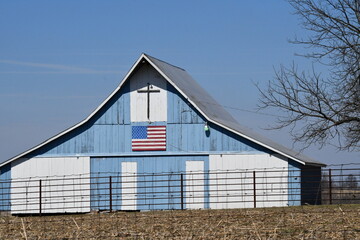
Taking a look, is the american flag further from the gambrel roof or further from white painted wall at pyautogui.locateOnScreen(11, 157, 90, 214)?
white painted wall at pyautogui.locateOnScreen(11, 157, 90, 214)

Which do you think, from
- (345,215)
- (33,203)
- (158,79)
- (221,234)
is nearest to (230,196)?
(158,79)

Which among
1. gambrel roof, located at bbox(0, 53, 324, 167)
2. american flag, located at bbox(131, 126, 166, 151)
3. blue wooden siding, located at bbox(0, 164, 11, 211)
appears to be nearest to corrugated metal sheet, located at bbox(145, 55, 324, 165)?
gambrel roof, located at bbox(0, 53, 324, 167)

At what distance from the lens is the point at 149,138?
30703 millimetres

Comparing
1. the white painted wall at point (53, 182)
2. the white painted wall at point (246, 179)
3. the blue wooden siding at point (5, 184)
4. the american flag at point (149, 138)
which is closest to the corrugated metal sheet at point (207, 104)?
the white painted wall at point (246, 179)

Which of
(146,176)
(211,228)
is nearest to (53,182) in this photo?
(146,176)

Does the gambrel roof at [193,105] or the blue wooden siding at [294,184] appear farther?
the gambrel roof at [193,105]

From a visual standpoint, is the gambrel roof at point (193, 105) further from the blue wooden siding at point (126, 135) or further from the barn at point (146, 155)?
the blue wooden siding at point (126, 135)

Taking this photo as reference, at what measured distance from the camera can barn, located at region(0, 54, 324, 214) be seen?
30.0 meters

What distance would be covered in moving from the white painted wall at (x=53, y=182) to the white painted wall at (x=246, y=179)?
5.26 m

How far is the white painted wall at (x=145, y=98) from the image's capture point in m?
30.8

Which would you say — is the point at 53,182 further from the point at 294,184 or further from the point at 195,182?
the point at 294,184

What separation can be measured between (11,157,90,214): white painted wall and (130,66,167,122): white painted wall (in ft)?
9.20

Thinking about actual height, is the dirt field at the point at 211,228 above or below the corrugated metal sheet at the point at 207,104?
below

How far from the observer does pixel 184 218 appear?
1889cm
